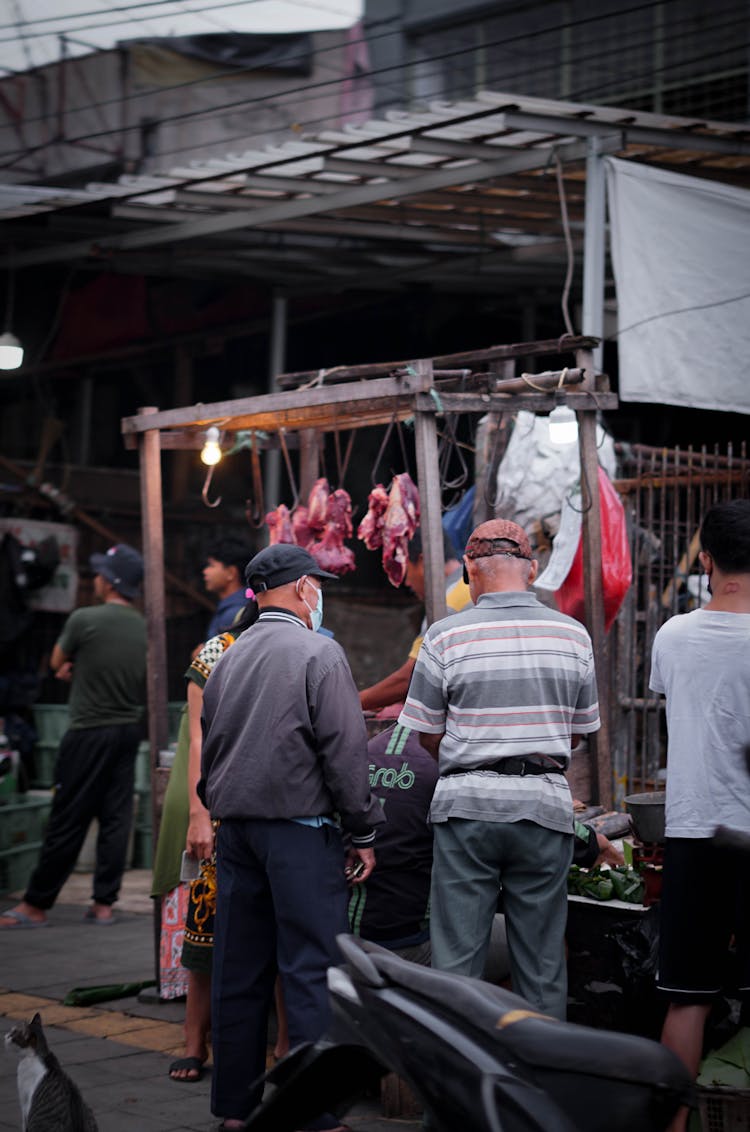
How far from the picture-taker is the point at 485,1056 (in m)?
2.91

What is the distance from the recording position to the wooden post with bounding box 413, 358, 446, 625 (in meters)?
5.50

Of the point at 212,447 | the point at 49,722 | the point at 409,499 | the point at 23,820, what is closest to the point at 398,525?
the point at 409,499

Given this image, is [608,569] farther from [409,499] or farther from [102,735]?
[102,735]

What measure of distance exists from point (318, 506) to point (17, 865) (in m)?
4.19

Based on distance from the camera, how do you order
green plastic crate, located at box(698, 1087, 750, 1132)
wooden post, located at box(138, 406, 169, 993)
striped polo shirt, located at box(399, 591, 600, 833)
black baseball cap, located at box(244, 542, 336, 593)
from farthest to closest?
wooden post, located at box(138, 406, 169, 993) → black baseball cap, located at box(244, 542, 336, 593) → striped polo shirt, located at box(399, 591, 600, 833) → green plastic crate, located at box(698, 1087, 750, 1132)

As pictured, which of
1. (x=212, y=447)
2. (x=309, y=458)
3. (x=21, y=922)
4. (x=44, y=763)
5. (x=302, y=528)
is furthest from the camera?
(x=44, y=763)

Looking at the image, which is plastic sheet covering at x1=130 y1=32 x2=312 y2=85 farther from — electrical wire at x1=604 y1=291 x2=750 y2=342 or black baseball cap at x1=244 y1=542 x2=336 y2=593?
black baseball cap at x1=244 y1=542 x2=336 y2=593

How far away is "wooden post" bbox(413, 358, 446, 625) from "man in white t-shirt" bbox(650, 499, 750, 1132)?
1570 millimetres

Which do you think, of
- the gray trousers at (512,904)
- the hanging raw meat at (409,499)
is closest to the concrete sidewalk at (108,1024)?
the gray trousers at (512,904)

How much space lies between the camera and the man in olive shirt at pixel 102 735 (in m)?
→ 8.30

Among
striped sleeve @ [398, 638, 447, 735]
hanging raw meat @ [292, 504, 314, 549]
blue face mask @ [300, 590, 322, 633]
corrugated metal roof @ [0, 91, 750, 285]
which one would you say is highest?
corrugated metal roof @ [0, 91, 750, 285]

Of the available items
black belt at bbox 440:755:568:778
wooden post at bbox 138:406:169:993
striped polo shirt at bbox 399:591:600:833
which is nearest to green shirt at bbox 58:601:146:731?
wooden post at bbox 138:406:169:993

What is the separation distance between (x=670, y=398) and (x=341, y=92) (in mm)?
7012

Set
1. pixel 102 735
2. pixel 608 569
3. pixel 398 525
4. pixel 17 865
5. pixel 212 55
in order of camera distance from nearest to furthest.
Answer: pixel 608 569, pixel 398 525, pixel 102 735, pixel 17 865, pixel 212 55
